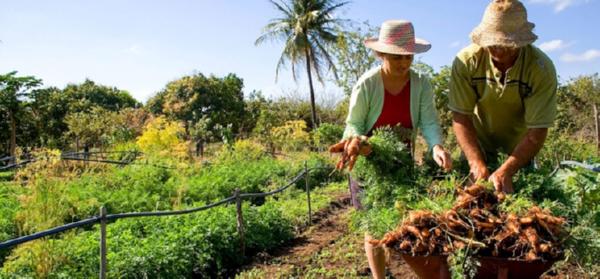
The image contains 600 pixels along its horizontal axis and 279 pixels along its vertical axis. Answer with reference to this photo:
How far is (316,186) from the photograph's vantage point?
34.8ft

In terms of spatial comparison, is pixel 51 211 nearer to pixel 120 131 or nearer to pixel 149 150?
pixel 149 150

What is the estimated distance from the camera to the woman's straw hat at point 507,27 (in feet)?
7.71

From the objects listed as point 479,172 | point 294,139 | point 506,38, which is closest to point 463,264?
point 479,172

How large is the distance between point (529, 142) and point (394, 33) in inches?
34.4

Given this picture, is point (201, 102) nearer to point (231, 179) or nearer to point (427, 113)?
point (231, 179)

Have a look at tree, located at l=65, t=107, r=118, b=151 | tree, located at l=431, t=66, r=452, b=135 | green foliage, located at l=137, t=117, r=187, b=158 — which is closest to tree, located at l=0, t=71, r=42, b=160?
tree, located at l=65, t=107, r=118, b=151

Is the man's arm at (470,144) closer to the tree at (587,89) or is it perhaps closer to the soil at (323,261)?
the soil at (323,261)

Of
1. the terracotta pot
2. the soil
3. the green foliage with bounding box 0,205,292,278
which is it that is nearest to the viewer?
the terracotta pot

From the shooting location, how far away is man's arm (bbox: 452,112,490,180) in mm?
2338

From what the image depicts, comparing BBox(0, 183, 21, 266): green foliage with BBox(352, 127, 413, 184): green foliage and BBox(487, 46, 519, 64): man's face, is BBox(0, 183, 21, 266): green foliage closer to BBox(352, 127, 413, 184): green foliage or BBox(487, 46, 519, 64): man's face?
BBox(352, 127, 413, 184): green foliage

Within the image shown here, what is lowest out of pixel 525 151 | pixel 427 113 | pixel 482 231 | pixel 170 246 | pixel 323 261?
pixel 323 261

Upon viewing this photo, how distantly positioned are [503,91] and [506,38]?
1.04 ft

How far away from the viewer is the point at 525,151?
2.38 meters

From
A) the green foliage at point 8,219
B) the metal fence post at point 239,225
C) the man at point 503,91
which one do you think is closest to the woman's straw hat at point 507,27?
the man at point 503,91
